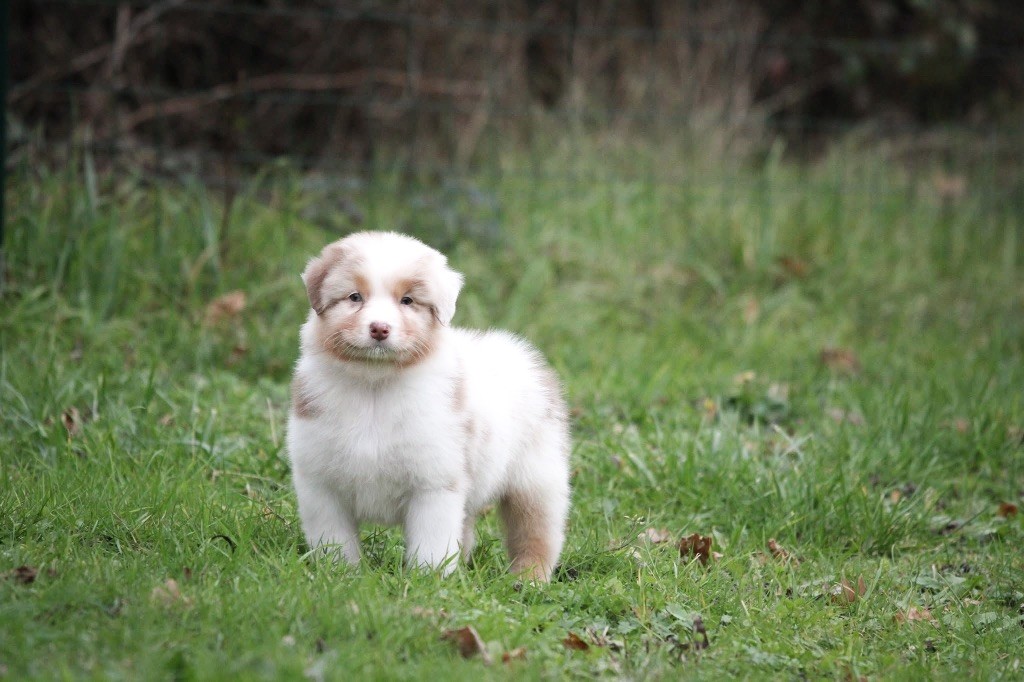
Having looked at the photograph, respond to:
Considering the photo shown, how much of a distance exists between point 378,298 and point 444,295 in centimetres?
21

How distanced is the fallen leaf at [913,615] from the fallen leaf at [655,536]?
0.82m

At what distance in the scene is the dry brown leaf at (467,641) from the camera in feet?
9.86

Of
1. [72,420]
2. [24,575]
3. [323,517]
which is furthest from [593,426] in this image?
[24,575]

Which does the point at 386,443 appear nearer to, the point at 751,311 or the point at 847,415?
the point at 847,415

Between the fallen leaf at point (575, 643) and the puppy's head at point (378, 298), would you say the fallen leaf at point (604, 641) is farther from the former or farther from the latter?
the puppy's head at point (378, 298)

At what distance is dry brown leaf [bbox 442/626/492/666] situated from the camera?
301 cm

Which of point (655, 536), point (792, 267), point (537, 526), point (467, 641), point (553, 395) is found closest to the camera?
point (467, 641)

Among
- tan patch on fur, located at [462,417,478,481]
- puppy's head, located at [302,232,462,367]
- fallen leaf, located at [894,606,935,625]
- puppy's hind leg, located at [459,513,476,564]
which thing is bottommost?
fallen leaf, located at [894,606,935,625]

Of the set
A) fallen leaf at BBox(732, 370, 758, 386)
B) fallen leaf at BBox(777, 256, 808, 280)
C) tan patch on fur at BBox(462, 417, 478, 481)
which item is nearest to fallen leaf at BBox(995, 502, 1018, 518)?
fallen leaf at BBox(732, 370, 758, 386)

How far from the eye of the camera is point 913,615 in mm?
3703

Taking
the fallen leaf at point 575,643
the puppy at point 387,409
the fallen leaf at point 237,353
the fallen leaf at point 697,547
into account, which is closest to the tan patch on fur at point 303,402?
the puppy at point 387,409

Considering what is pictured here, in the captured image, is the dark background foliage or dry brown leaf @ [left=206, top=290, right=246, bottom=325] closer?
dry brown leaf @ [left=206, top=290, right=246, bottom=325]

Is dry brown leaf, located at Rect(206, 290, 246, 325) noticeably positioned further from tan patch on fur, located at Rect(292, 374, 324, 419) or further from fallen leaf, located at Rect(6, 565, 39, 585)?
fallen leaf, located at Rect(6, 565, 39, 585)

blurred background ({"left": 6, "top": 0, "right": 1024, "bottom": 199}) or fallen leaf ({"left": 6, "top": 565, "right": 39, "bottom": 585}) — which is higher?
blurred background ({"left": 6, "top": 0, "right": 1024, "bottom": 199})
